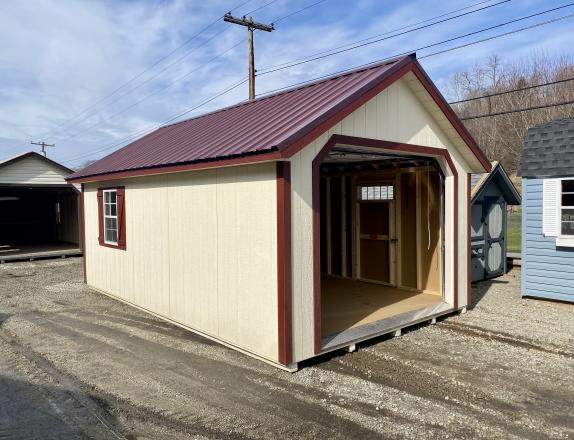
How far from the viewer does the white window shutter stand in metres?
8.23

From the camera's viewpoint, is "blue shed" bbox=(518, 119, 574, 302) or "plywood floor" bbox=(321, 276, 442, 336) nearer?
"plywood floor" bbox=(321, 276, 442, 336)

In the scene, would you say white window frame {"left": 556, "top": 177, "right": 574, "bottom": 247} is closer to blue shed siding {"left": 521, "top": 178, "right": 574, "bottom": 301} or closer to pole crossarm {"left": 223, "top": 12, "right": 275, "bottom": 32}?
blue shed siding {"left": 521, "top": 178, "right": 574, "bottom": 301}

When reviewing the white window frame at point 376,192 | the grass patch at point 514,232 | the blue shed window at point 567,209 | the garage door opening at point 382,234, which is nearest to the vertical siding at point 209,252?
the garage door opening at point 382,234

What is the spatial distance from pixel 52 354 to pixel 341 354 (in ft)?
12.1

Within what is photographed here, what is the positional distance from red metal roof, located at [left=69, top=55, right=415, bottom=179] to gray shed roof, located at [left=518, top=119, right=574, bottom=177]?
12.8 feet

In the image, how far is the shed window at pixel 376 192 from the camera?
9203mm

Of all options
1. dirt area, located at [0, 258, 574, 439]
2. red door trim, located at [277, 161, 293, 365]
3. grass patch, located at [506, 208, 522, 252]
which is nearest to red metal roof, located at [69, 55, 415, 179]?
red door trim, located at [277, 161, 293, 365]

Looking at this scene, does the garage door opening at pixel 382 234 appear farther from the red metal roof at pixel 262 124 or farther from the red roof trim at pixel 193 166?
the red roof trim at pixel 193 166

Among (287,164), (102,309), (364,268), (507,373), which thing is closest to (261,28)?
(364,268)

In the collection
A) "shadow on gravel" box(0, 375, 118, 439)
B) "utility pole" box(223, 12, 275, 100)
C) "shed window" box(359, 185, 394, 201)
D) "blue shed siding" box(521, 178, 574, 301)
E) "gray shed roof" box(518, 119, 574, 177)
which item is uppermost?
"utility pole" box(223, 12, 275, 100)

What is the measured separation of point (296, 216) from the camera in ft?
16.7

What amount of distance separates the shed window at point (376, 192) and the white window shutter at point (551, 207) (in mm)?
2742

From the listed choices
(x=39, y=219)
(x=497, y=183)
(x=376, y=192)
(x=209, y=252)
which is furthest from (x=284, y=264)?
(x=39, y=219)

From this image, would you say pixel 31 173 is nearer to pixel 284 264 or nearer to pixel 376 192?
pixel 376 192
